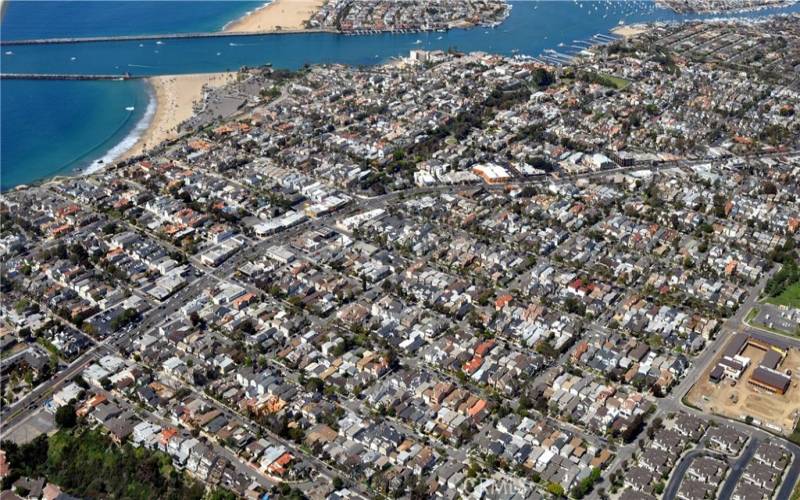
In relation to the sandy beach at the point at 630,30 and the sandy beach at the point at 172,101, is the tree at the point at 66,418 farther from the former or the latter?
the sandy beach at the point at 630,30

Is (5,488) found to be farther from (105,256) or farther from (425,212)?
(425,212)

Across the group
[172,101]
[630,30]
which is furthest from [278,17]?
[630,30]

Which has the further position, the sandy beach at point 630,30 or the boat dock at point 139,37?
the sandy beach at point 630,30

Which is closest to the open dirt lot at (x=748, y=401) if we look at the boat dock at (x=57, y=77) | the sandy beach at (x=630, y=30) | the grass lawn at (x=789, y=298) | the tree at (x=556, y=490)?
the grass lawn at (x=789, y=298)

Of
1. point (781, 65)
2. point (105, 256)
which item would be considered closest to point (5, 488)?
point (105, 256)

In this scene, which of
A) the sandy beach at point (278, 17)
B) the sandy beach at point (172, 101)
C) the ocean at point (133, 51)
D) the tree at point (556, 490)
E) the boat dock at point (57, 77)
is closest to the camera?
the tree at point (556, 490)

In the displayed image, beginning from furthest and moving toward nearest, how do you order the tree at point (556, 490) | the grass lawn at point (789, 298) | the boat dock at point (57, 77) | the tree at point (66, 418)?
the boat dock at point (57, 77), the grass lawn at point (789, 298), the tree at point (66, 418), the tree at point (556, 490)
